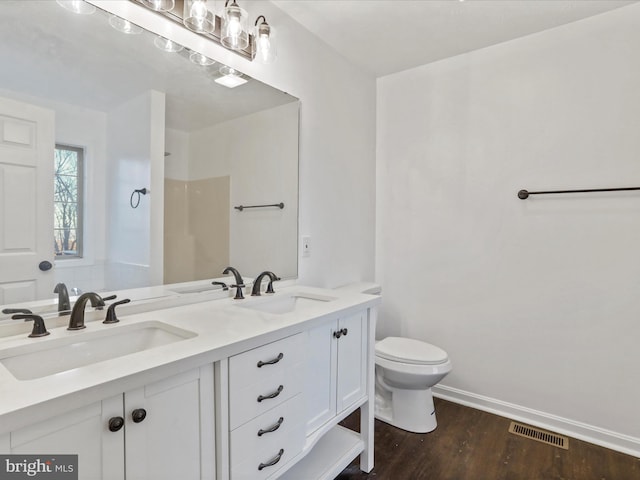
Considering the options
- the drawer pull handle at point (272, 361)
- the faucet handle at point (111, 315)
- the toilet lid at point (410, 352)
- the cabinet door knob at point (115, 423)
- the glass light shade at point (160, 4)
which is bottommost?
the toilet lid at point (410, 352)

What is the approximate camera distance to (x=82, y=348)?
103 centimetres

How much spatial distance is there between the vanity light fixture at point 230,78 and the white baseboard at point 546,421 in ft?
7.50

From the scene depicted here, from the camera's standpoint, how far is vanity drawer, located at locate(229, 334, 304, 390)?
1001 millimetres

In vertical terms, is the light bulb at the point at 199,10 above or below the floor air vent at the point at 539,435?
above

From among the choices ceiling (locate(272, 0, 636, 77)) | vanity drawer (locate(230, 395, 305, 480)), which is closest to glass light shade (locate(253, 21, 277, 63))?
ceiling (locate(272, 0, 636, 77))

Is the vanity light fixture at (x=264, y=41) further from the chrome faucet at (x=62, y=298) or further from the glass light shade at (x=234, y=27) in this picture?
the chrome faucet at (x=62, y=298)

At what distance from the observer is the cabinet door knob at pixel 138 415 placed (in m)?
0.79

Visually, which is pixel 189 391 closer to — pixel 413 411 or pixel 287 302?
pixel 287 302

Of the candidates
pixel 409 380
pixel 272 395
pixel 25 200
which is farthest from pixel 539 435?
pixel 25 200

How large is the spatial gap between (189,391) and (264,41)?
5.00 ft

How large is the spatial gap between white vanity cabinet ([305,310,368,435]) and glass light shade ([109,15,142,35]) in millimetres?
1303

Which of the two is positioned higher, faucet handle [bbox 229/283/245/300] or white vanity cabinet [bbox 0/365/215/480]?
faucet handle [bbox 229/283/245/300]

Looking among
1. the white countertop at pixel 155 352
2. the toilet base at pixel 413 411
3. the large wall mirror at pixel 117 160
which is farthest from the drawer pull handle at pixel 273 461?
the toilet base at pixel 413 411

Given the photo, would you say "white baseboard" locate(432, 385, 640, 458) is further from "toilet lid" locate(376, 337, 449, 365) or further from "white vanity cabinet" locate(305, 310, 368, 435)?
"white vanity cabinet" locate(305, 310, 368, 435)
